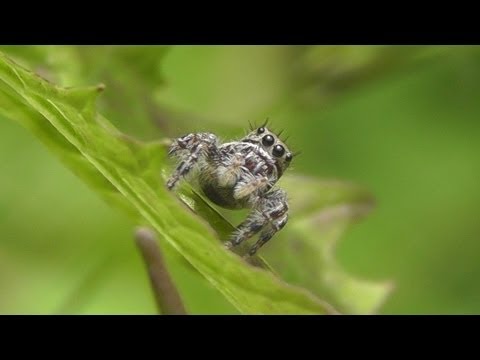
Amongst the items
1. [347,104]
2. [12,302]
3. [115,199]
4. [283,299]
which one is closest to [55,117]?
[115,199]

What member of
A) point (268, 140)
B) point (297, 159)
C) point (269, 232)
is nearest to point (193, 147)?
point (268, 140)

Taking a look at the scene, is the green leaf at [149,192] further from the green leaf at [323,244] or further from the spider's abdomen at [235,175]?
the green leaf at [323,244]

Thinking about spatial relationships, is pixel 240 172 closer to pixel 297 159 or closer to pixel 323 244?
pixel 323 244

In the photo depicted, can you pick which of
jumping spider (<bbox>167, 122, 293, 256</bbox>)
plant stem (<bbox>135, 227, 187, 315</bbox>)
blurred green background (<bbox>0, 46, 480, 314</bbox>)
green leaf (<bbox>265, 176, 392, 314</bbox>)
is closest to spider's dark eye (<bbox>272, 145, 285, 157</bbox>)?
jumping spider (<bbox>167, 122, 293, 256</bbox>)

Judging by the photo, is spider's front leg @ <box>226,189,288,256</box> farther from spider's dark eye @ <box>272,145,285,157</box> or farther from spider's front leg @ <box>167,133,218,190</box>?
spider's front leg @ <box>167,133,218,190</box>

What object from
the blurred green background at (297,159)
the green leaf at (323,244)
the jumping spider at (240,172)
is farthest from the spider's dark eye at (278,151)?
the green leaf at (323,244)

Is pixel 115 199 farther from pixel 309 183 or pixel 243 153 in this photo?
pixel 309 183
